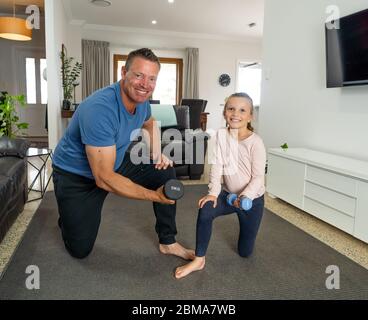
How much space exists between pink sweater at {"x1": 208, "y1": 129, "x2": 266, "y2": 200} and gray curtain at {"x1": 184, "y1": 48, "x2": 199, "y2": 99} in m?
6.36

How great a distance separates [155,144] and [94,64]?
6.00 meters

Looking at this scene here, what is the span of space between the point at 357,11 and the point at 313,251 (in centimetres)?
193

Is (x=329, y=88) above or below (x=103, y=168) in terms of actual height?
above

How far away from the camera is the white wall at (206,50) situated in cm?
752

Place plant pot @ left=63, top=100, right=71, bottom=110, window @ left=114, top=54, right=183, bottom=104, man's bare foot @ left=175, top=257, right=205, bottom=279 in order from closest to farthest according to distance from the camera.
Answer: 1. man's bare foot @ left=175, top=257, right=205, bottom=279
2. plant pot @ left=63, top=100, right=71, bottom=110
3. window @ left=114, top=54, right=183, bottom=104

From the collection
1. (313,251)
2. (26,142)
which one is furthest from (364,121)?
(26,142)

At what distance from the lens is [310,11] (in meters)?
3.18

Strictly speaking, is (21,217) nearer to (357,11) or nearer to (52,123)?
(52,123)

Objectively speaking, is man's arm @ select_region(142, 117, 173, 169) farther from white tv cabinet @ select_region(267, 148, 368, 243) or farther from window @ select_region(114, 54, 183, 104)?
window @ select_region(114, 54, 183, 104)

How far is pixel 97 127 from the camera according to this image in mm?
1389

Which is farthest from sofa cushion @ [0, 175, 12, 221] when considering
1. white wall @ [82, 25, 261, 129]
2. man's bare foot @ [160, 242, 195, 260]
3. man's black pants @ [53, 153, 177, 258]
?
white wall @ [82, 25, 261, 129]

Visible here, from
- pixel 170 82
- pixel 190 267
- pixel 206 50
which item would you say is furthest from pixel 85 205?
pixel 206 50

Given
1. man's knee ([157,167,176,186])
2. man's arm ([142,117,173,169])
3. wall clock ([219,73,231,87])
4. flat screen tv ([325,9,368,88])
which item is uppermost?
wall clock ([219,73,231,87])

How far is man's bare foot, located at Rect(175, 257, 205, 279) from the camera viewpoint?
1605 mm
